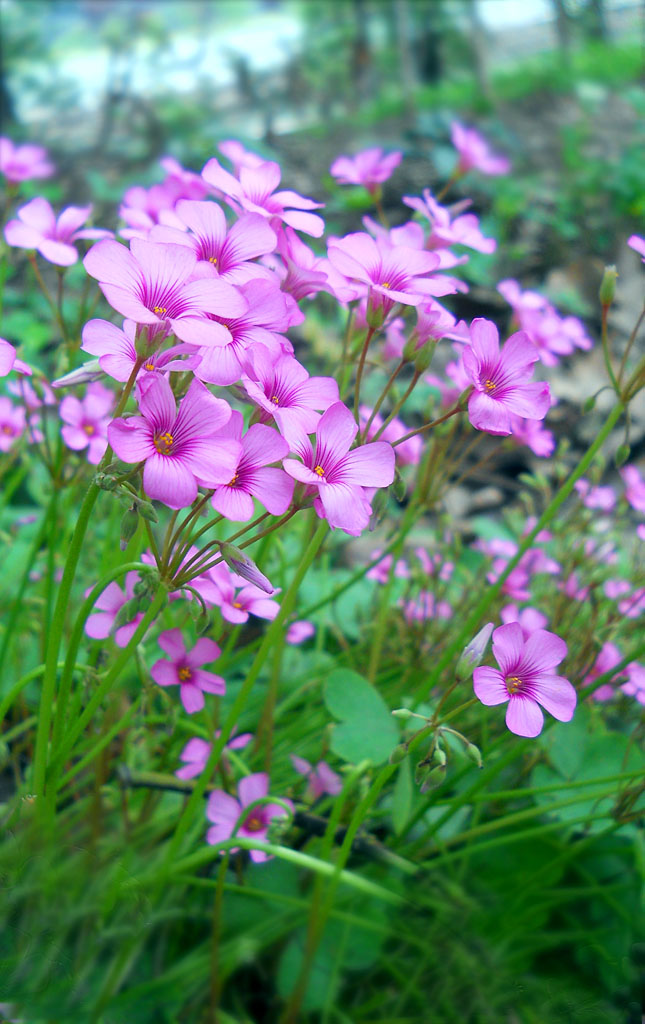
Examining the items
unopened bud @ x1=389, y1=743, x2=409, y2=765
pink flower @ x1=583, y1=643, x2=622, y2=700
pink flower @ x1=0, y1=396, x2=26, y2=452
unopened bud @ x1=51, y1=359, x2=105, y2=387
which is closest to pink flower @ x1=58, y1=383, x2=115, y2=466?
pink flower @ x1=0, y1=396, x2=26, y2=452

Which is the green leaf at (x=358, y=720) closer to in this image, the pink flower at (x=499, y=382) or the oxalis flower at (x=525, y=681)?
the oxalis flower at (x=525, y=681)

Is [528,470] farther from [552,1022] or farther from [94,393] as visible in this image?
[552,1022]

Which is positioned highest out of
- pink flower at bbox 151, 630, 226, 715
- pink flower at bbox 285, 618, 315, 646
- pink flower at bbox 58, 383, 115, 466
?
pink flower at bbox 58, 383, 115, 466

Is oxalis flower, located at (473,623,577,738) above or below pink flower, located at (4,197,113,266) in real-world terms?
below

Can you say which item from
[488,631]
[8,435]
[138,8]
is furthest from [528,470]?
[138,8]

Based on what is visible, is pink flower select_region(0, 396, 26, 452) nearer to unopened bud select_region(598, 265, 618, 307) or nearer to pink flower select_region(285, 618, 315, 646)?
pink flower select_region(285, 618, 315, 646)

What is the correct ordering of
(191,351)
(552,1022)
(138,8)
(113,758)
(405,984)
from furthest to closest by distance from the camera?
(138,8), (113,758), (405,984), (552,1022), (191,351)
